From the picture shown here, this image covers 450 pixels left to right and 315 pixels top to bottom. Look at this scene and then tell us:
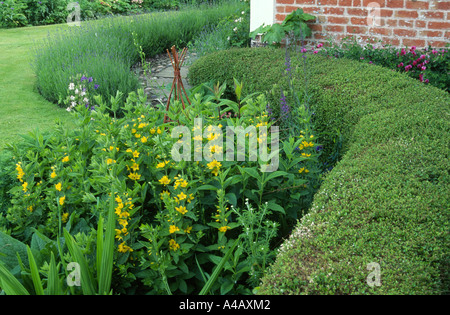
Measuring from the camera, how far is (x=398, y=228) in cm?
173

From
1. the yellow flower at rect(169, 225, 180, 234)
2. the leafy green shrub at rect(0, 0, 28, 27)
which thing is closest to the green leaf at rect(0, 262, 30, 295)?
the yellow flower at rect(169, 225, 180, 234)

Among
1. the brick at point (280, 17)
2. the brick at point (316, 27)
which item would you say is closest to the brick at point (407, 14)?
the brick at point (316, 27)

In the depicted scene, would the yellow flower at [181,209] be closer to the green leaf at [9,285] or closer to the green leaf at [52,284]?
the green leaf at [52,284]

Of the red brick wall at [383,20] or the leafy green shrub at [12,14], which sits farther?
the leafy green shrub at [12,14]

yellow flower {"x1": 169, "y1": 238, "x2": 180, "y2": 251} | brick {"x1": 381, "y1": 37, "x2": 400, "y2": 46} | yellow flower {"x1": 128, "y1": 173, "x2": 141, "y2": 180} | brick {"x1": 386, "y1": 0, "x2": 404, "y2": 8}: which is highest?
brick {"x1": 386, "y1": 0, "x2": 404, "y2": 8}

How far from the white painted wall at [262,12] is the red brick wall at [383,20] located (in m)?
0.10

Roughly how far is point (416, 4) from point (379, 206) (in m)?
4.38

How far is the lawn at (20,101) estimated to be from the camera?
189 inches

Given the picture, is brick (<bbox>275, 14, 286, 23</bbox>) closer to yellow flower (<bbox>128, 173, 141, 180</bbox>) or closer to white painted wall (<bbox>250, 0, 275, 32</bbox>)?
white painted wall (<bbox>250, 0, 275, 32</bbox>)

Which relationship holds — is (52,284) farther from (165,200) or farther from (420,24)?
(420,24)

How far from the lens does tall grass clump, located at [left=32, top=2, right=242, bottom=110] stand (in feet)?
17.9

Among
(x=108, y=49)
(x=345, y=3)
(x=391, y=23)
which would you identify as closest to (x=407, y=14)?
(x=391, y=23)
